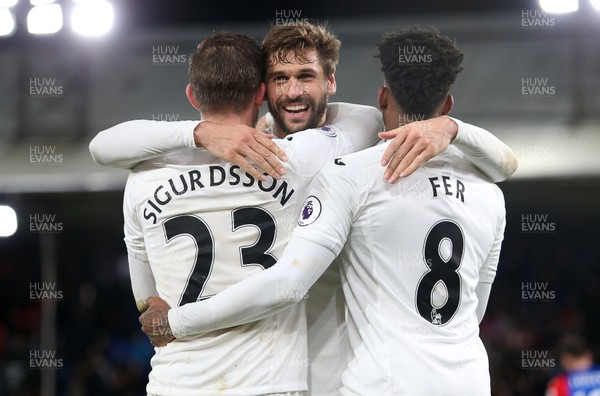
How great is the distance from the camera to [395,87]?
2383mm

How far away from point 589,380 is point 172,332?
3837 mm

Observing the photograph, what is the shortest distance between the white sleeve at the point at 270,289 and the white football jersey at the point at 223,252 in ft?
0.31

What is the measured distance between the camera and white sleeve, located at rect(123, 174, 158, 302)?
238 centimetres

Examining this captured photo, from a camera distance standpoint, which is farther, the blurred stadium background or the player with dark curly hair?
the blurred stadium background

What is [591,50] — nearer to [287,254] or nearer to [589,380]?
[589,380]

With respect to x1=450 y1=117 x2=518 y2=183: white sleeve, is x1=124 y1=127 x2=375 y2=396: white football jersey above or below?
below

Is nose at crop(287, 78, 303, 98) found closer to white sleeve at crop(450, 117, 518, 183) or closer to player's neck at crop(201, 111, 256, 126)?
player's neck at crop(201, 111, 256, 126)

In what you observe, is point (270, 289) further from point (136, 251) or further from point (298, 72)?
point (298, 72)

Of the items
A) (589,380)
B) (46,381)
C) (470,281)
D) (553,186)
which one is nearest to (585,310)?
(553,186)

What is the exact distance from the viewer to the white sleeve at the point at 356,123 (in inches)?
98.2

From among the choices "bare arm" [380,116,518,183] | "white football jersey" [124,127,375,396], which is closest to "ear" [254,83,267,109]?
"white football jersey" [124,127,375,396]

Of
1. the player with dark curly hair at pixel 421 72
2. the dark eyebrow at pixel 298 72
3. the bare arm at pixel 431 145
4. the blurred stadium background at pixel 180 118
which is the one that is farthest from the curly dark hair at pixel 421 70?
the blurred stadium background at pixel 180 118

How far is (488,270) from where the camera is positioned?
2.51 meters

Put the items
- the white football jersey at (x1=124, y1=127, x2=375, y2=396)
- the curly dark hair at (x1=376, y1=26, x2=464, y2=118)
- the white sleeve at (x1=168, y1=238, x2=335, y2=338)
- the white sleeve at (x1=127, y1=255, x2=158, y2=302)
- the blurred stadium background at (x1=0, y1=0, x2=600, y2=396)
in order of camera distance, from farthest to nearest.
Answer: the blurred stadium background at (x1=0, y1=0, x2=600, y2=396) < the white sleeve at (x1=127, y1=255, x2=158, y2=302) < the curly dark hair at (x1=376, y1=26, x2=464, y2=118) < the white football jersey at (x1=124, y1=127, x2=375, y2=396) < the white sleeve at (x1=168, y1=238, x2=335, y2=338)
